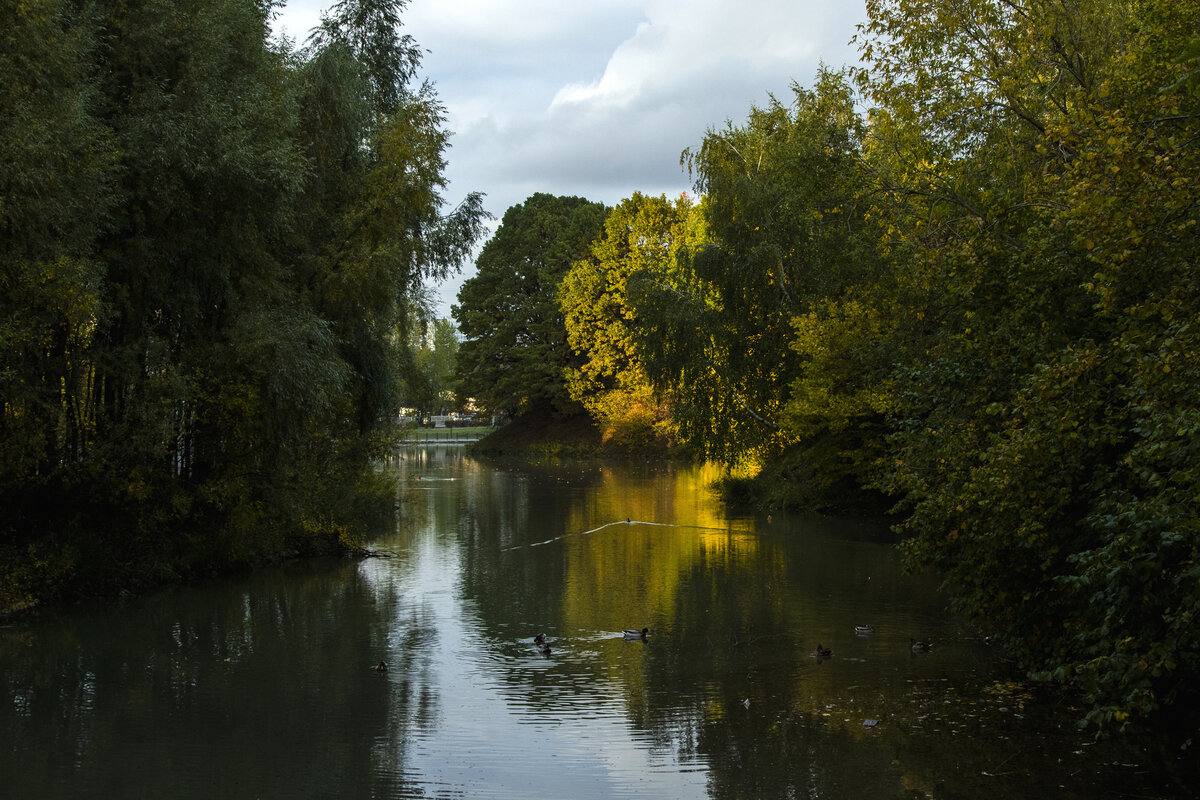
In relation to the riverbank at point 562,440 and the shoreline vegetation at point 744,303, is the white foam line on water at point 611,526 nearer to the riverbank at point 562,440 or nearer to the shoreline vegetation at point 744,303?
the shoreline vegetation at point 744,303

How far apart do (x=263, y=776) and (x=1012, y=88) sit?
1202cm

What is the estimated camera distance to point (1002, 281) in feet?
36.5

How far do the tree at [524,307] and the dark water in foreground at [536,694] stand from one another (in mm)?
38860

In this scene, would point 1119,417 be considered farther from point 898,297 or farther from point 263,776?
point 898,297

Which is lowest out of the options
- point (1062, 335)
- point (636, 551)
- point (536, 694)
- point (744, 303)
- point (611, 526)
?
point (536, 694)

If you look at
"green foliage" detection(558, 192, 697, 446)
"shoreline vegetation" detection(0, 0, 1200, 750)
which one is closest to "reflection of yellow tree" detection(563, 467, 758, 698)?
"shoreline vegetation" detection(0, 0, 1200, 750)

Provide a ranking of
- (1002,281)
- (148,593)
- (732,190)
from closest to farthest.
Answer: (1002,281) → (148,593) → (732,190)

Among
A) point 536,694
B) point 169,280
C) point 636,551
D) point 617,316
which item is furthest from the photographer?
point 617,316

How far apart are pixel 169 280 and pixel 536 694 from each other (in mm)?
10256

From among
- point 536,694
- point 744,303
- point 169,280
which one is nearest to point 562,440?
point 744,303

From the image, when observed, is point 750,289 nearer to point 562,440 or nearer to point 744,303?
point 744,303

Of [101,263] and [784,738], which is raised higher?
[101,263]

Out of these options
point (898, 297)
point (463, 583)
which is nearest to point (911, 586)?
point (898, 297)

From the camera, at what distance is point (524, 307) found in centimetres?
6103
